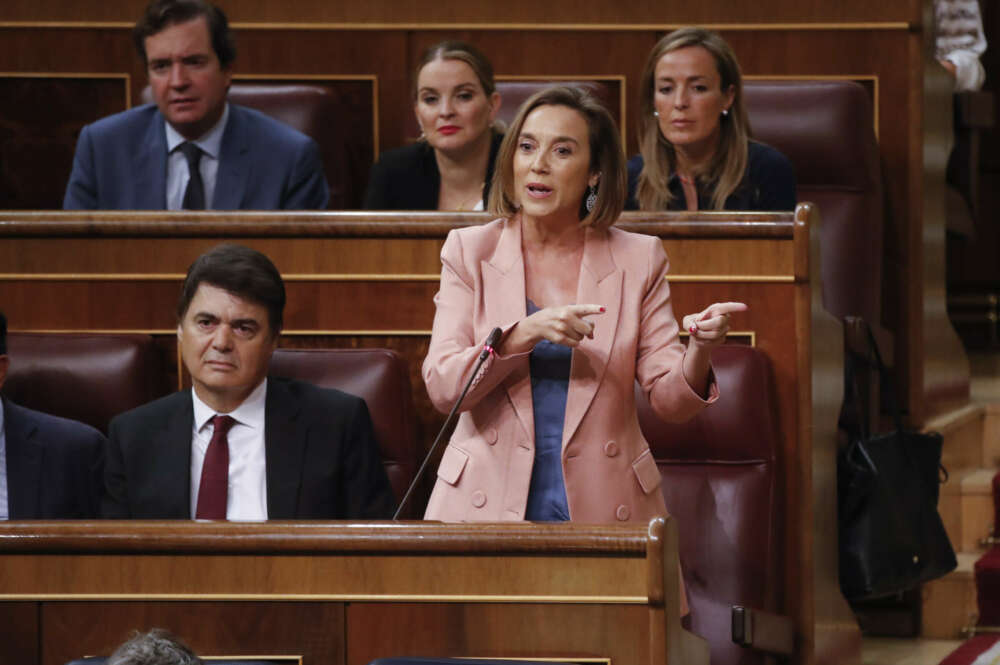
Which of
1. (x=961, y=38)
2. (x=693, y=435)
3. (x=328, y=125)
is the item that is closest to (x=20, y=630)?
(x=693, y=435)

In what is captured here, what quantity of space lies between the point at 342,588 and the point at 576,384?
0.21m

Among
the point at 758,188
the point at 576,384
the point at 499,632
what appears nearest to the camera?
the point at 499,632

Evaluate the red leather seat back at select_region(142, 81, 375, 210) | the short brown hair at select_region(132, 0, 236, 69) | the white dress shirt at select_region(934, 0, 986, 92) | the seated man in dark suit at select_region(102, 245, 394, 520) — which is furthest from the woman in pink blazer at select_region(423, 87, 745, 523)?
the white dress shirt at select_region(934, 0, 986, 92)

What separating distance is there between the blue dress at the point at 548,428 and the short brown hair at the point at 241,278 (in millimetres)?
208

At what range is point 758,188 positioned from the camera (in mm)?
1419

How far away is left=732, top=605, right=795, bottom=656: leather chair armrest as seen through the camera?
1.12m

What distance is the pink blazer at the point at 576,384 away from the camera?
103cm

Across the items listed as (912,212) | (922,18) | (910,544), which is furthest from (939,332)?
(910,544)

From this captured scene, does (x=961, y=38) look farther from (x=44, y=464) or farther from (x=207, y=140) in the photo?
(x=44, y=464)

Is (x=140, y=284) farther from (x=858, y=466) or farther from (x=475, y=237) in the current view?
(x=858, y=466)

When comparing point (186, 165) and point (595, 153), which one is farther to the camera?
point (186, 165)

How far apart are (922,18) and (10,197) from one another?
0.96 meters

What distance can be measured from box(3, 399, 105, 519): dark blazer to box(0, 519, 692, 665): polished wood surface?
252 millimetres

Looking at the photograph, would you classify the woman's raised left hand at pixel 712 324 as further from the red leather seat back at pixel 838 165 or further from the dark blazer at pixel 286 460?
the red leather seat back at pixel 838 165
